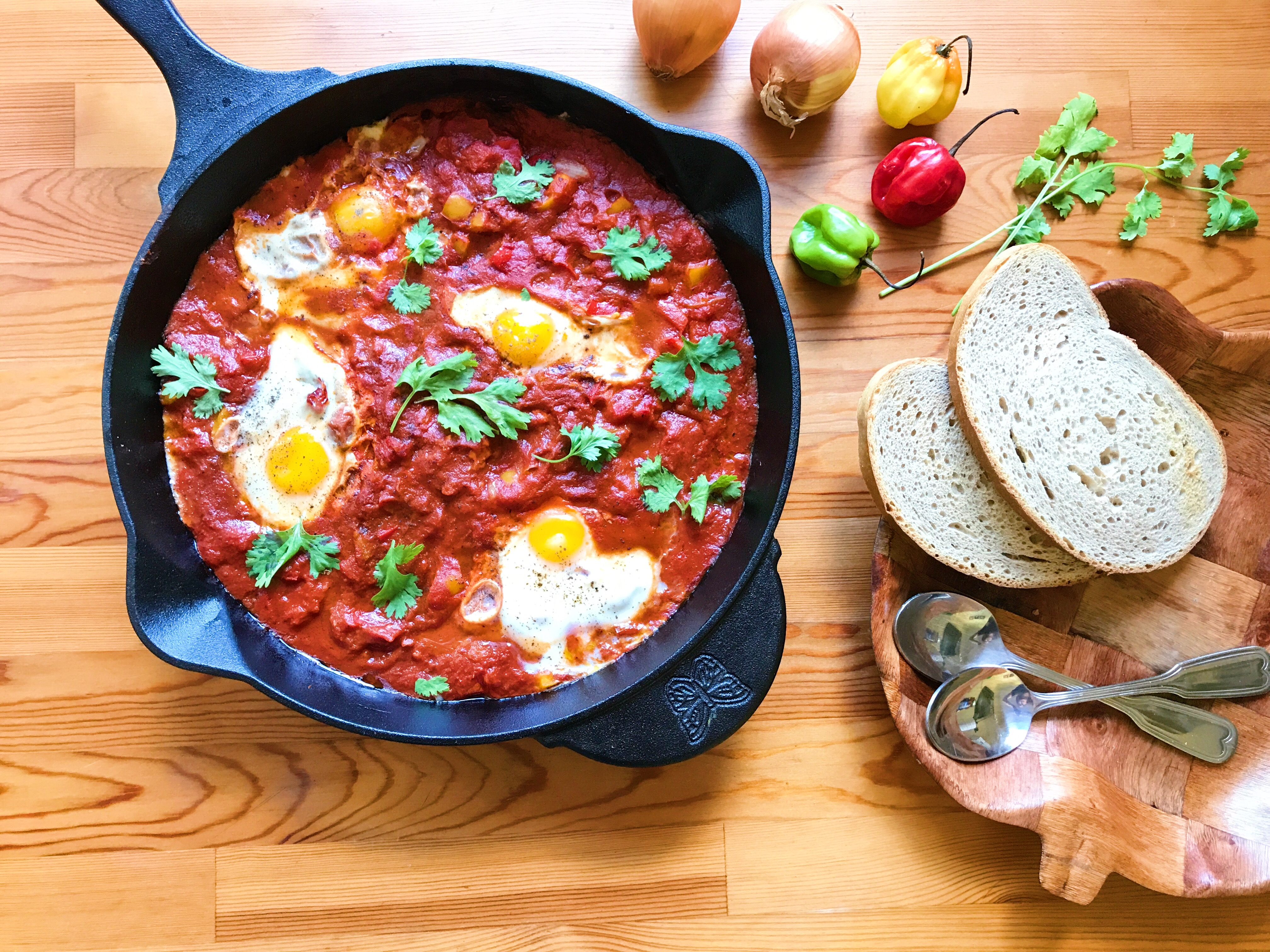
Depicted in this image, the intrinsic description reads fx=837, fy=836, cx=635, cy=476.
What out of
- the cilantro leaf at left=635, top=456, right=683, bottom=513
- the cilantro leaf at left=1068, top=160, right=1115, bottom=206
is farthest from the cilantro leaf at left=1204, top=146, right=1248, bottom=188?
the cilantro leaf at left=635, top=456, right=683, bottom=513

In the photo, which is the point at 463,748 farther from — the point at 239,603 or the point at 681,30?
the point at 681,30

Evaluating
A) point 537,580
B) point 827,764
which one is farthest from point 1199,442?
point 537,580

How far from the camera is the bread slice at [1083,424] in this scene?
2.95 m

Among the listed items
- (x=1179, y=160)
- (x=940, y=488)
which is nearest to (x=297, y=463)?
(x=940, y=488)

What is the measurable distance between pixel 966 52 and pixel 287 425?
2.92 m

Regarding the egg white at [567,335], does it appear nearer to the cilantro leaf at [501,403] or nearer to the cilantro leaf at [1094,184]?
the cilantro leaf at [501,403]

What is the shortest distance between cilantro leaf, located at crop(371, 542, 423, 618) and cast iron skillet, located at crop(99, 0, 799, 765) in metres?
0.31

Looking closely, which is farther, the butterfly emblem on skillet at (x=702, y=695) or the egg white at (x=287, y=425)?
the egg white at (x=287, y=425)

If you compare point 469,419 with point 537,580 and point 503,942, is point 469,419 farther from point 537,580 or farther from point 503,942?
point 503,942

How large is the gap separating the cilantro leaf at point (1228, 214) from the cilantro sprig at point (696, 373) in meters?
1.97

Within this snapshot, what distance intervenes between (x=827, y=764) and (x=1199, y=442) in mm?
1787

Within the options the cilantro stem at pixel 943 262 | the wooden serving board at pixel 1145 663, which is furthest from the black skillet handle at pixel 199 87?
the wooden serving board at pixel 1145 663

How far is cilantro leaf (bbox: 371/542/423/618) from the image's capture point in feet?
9.32

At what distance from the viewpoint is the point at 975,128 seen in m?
3.09
